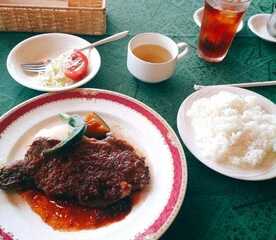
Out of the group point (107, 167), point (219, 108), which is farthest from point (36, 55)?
point (219, 108)

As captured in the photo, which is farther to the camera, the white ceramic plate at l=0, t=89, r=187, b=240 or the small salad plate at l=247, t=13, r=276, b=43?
the small salad plate at l=247, t=13, r=276, b=43

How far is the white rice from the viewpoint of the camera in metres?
1.19

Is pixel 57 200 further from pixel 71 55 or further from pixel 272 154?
pixel 272 154

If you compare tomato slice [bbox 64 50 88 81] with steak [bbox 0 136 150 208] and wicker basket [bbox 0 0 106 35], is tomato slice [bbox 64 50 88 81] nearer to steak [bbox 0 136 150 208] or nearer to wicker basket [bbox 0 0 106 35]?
wicker basket [bbox 0 0 106 35]

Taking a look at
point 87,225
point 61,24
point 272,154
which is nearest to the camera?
point 87,225

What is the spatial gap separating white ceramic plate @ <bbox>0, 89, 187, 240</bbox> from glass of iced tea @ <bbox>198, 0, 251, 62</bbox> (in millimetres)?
537

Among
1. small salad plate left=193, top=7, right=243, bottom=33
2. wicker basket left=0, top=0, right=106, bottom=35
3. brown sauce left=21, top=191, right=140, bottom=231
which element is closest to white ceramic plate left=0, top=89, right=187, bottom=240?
brown sauce left=21, top=191, right=140, bottom=231

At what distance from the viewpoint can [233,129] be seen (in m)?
1.24

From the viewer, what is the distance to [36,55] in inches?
60.7

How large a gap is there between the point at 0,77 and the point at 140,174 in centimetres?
77

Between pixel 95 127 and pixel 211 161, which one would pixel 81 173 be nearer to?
pixel 95 127

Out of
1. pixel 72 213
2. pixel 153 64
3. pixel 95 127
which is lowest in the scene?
pixel 72 213

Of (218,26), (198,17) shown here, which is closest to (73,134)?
(218,26)

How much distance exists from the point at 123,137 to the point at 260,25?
1.07 metres
